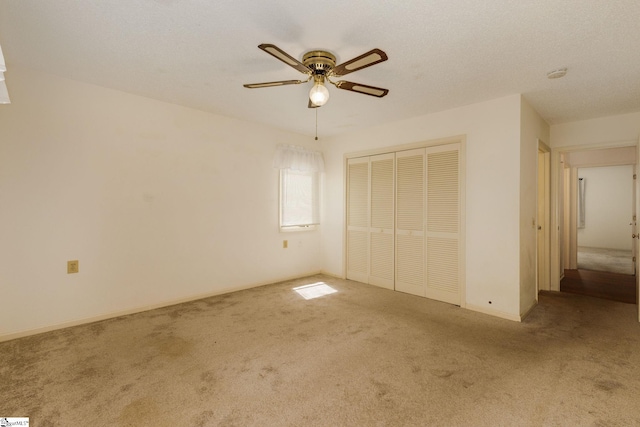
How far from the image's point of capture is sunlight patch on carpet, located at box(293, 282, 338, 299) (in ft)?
12.9

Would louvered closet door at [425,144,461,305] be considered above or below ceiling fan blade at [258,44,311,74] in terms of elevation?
below

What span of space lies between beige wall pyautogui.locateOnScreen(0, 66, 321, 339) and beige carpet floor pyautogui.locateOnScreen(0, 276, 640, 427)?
41 cm

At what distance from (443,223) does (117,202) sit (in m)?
3.78

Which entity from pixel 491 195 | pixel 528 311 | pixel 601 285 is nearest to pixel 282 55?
pixel 491 195

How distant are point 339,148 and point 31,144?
375 cm

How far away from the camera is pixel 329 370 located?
7.00ft

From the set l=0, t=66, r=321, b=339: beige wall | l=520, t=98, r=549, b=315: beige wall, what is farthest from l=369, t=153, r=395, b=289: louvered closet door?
l=0, t=66, r=321, b=339: beige wall

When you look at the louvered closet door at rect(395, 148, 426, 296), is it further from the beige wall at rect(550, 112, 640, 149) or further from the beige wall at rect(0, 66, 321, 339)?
the beige wall at rect(550, 112, 640, 149)

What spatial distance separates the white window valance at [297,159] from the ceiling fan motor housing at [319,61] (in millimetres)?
2363

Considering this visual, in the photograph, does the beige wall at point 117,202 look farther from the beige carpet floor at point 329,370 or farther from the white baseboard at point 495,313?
the white baseboard at point 495,313

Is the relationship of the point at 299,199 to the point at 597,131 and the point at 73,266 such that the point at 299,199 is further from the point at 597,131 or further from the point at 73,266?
the point at 597,131

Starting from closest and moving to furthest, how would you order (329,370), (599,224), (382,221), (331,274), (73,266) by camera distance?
(329,370), (73,266), (382,221), (331,274), (599,224)

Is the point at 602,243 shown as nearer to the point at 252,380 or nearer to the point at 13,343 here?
the point at 252,380

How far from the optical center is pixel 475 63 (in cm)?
240
